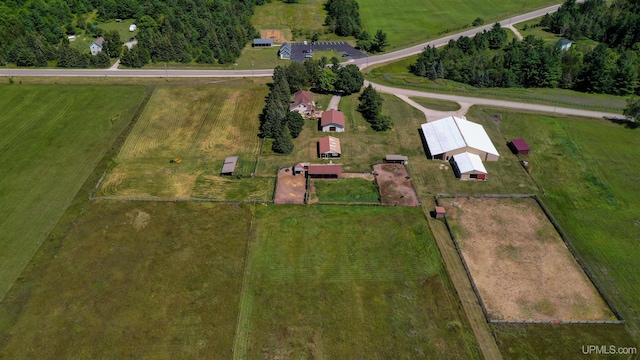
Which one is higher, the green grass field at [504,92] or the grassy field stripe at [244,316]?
the green grass field at [504,92]

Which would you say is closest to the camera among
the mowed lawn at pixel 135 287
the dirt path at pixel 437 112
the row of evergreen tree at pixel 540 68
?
the mowed lawn at pixel 135 287

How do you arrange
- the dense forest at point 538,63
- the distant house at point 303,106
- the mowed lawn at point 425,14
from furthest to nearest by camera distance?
the mowed lawn at point 425,14 < the dense forest at point 538,63 < the distant house at point 303,106

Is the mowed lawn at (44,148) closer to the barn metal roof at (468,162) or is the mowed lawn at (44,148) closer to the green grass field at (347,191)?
the green grass field at (347,191)

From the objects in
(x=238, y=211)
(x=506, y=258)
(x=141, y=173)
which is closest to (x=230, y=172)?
(x=238, y=211)

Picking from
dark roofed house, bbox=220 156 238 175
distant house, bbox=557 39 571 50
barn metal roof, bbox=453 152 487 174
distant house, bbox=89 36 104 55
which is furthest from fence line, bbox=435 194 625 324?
distant house, bbox=89 36 104 55

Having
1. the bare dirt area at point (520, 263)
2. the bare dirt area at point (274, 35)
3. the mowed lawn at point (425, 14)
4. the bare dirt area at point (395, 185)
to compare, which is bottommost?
the bare dirt area at point (274, 35)

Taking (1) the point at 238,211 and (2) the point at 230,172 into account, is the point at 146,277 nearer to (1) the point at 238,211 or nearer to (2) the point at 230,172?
(1) the point at 238,211

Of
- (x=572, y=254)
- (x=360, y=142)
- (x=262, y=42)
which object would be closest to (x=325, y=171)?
(x=360, y=142)

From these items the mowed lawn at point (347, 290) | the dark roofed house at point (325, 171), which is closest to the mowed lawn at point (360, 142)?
the dark roofed house at point (325, 171)
